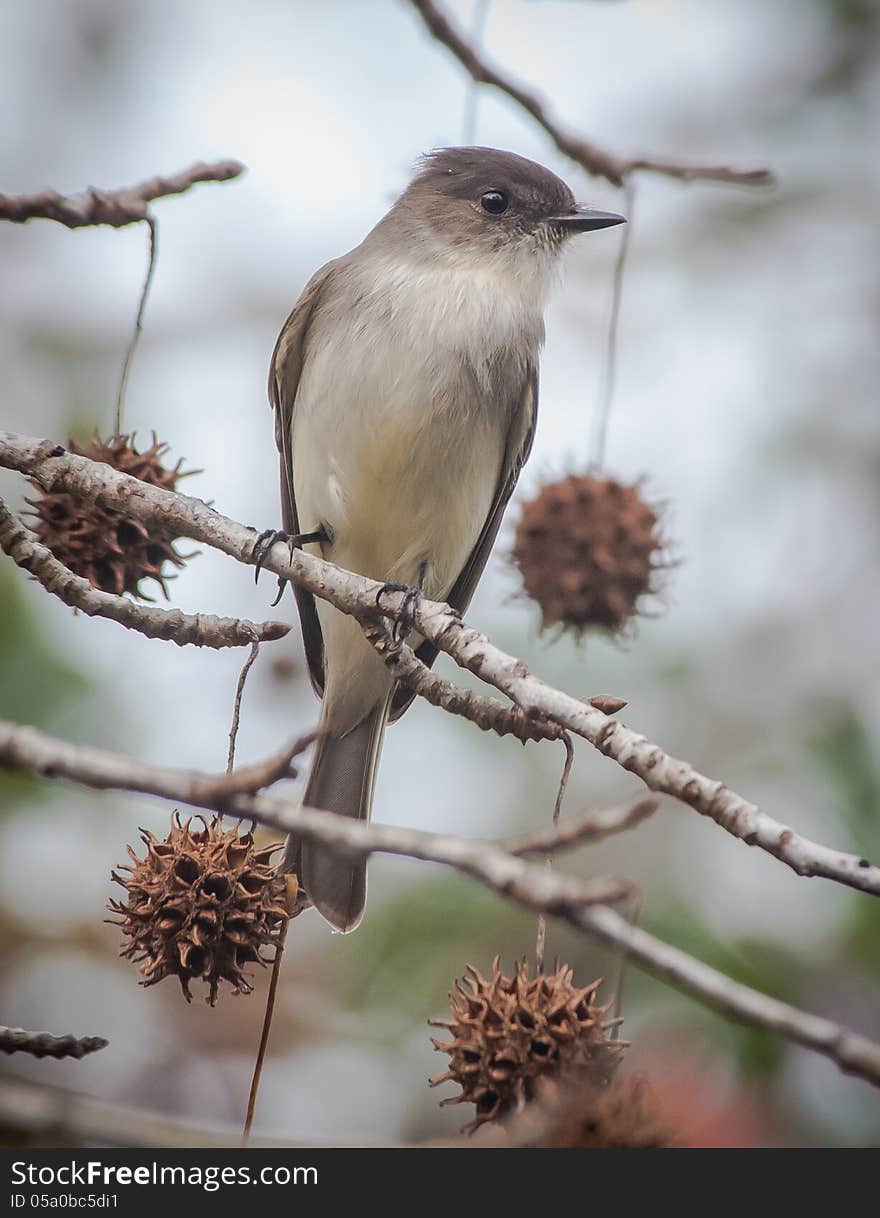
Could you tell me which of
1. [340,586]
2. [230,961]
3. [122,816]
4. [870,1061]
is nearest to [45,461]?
[340,586]

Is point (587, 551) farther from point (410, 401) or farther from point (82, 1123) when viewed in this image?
point (82, 1123)

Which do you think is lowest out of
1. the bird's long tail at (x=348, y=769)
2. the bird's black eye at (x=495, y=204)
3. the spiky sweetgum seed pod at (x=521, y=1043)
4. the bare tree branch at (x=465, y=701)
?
the spiky sweetgum seed pod at (x=521, y=1043)

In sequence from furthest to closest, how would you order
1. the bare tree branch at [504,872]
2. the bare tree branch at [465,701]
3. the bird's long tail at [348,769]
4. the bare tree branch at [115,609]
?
the bird's long tail at [348,769]
the bare tree branch at [115,609]
the bare tree branch at [465,701]
the bare tree branch at [504,872]

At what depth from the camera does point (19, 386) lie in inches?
209

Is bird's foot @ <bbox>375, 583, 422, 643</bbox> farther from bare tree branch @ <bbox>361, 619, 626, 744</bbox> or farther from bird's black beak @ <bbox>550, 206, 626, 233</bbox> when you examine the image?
bird's black beak @ <bbox>550, 206, 626, 233</bbox>

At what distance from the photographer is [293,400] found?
3.90 meters

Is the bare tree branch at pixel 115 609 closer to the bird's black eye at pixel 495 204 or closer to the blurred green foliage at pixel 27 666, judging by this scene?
the blurred green foliage at pixel 27 666

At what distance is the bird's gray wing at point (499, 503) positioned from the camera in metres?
3.76

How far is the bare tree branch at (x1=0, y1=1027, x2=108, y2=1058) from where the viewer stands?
1.90 metres

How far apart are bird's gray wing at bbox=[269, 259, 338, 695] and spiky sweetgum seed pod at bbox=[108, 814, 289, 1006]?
1.80m

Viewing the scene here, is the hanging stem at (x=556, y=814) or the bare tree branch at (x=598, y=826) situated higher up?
the hanging stem at (x=556, y=814)

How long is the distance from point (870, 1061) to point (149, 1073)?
342 centimetres

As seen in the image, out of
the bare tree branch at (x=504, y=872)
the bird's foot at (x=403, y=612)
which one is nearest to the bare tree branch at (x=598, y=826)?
the bare tree branch at (x=504, y=872)

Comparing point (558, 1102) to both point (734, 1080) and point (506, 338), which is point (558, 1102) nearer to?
point (734, 1080)
